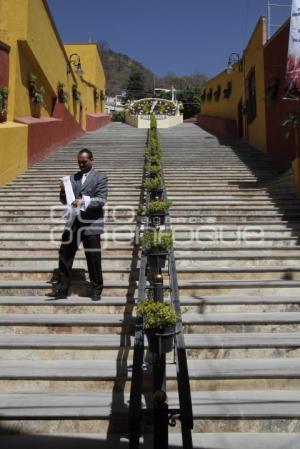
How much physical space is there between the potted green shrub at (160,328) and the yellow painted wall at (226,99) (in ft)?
47.7

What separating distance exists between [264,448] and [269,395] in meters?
0.54

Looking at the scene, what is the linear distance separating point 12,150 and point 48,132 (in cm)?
319

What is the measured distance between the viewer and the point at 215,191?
8617 mm

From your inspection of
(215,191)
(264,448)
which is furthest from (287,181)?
(264,448)

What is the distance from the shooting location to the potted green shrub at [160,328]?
3152mm

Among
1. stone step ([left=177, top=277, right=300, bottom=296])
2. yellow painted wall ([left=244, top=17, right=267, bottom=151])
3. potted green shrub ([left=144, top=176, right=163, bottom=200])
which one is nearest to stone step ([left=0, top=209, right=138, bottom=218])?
potted green shrub ([left=144, top=176, right=163, bottom=200])

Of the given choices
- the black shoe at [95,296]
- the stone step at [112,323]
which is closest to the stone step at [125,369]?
the stone step at [112,323]

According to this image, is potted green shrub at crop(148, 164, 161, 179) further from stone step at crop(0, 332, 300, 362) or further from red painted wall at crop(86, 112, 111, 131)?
red painted wall at crop(86, 112, 111, 131)

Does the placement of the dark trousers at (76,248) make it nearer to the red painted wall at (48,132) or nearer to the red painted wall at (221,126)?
the red painted wall at (48,132)

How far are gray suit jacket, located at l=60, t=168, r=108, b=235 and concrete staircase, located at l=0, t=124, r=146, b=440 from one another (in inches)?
30.1

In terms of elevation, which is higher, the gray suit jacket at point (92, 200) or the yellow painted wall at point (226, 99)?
the yellow painted wall at point (226, 99)

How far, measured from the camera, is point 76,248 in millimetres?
4625

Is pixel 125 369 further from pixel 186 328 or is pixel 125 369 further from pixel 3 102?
pixel 3 102

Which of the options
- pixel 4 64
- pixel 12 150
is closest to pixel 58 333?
pixel 12 150
